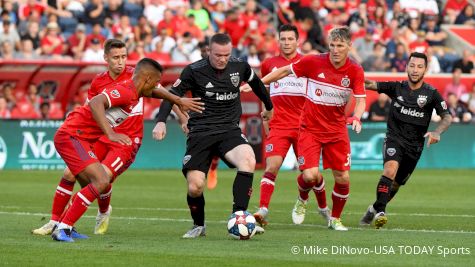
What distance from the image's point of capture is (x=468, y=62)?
109 feet

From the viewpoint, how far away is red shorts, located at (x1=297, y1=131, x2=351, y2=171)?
14914 millimetres

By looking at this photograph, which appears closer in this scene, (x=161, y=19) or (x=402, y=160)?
(x=402, y=160)

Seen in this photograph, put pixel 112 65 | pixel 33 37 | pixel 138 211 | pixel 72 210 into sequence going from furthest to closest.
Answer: pixel 33 37 → pixel 138 211 → pixel 112 65 → pixel 72 210

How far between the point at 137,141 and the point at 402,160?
12.3ft

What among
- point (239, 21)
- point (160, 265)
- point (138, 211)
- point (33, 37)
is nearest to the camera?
point (160, 265)

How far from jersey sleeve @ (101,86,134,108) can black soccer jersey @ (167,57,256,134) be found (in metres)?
0.70

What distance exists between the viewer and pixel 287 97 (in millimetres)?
16469

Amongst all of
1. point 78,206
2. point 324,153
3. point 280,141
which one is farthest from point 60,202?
point 280,141

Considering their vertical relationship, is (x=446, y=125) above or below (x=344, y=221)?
above

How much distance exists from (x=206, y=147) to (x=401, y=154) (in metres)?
3.37

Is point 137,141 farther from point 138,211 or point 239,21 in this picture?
point 239,21

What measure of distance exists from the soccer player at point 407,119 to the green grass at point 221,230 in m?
0.69

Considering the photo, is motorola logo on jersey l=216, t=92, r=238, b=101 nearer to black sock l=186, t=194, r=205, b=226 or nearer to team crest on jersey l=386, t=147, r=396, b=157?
black sock l=186, t=194, r=205, b=226

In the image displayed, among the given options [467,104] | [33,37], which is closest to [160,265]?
[33,37]
